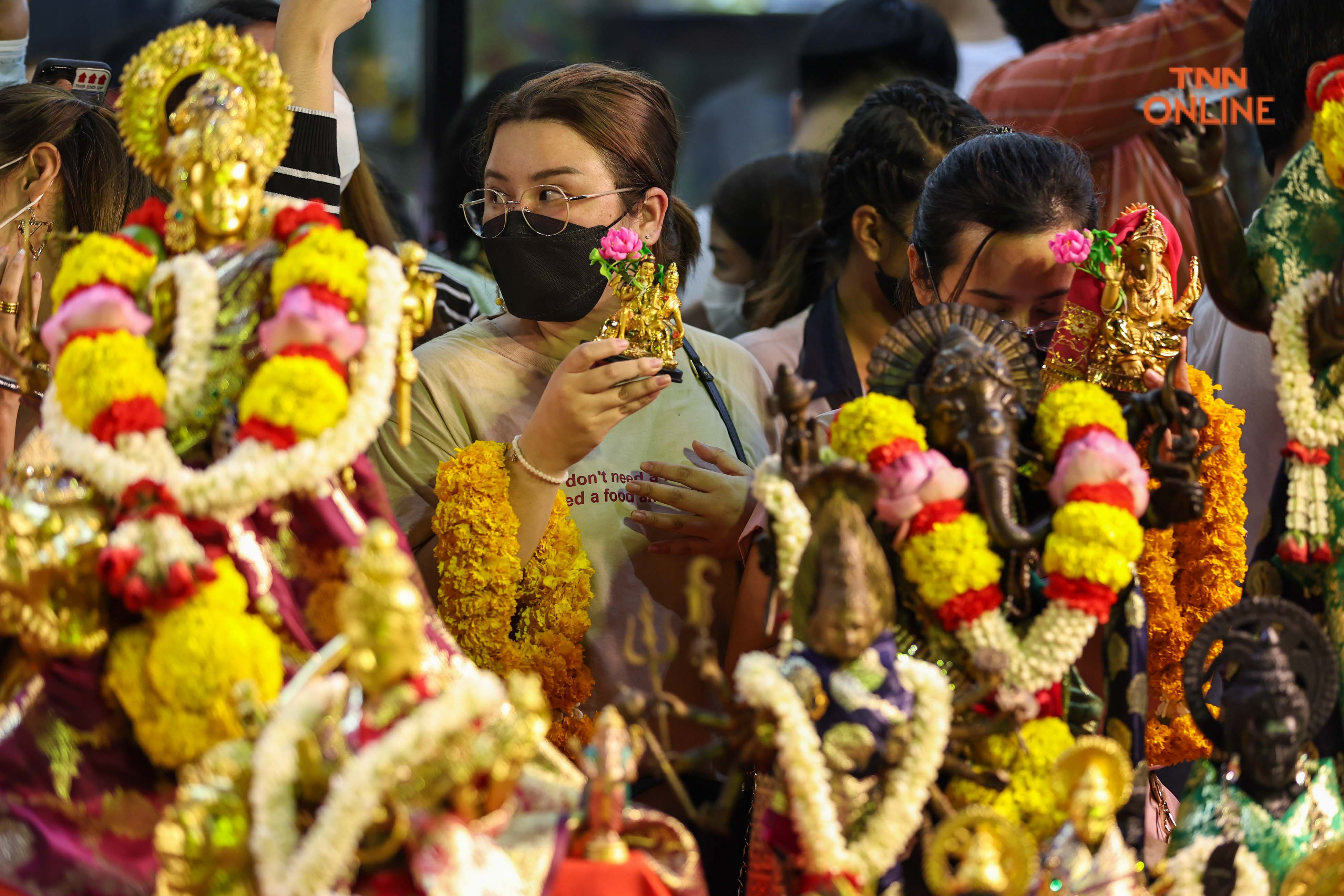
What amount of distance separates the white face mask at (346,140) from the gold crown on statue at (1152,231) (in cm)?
157

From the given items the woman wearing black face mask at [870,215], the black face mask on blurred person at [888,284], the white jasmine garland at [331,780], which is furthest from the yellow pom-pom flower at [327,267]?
the black face mask on blurred person at [888,284]

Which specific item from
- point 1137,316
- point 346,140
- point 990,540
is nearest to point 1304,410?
point 1137,316

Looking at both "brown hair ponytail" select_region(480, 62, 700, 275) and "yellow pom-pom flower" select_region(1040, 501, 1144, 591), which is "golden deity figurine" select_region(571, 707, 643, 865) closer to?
"yellow pom-pom flower" select_region(1040, 501, 1144, 591)

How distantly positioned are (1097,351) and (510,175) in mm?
1086

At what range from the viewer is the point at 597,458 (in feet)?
8.47

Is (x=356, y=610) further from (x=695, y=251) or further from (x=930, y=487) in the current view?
(x=695, y=251)

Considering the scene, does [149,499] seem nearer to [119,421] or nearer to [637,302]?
[119,421]

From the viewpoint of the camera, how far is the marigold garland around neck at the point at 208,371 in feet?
5.23

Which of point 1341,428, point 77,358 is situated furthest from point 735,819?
point 77,358

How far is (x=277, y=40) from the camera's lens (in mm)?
2521

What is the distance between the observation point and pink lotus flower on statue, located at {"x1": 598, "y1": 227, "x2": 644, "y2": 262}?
240 cm

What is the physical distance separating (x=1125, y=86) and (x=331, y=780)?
3007 millimetres

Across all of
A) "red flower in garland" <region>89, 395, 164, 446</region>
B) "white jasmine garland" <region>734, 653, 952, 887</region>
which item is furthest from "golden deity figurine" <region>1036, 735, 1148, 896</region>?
"red flower in garland" <region>89, 395, 164, 446</region>

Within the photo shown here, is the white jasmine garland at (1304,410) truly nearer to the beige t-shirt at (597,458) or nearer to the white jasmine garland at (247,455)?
the beige t-shirt at (597,458)
